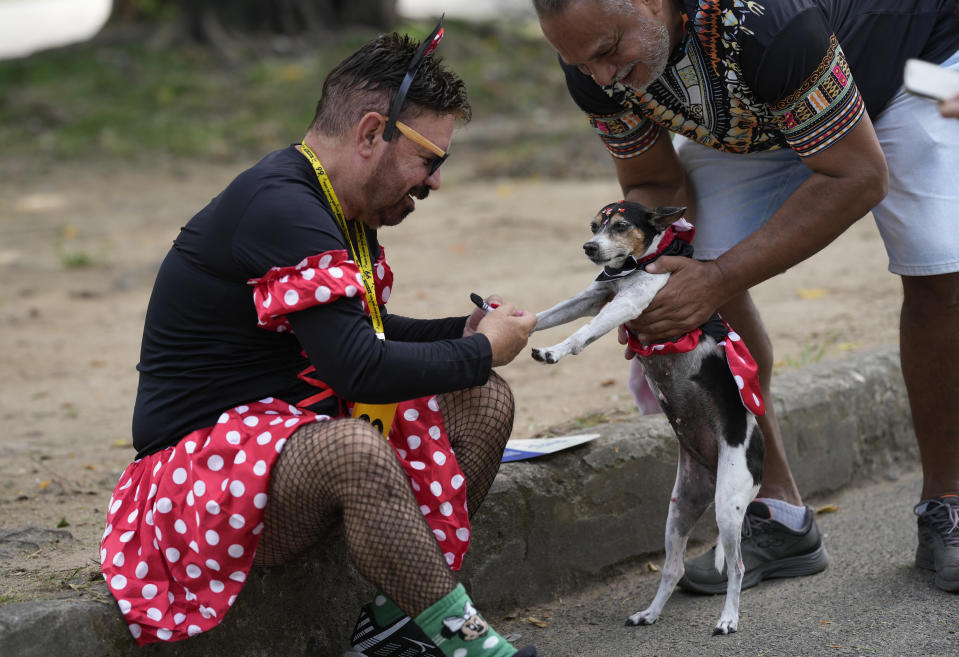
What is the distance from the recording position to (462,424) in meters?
2.98

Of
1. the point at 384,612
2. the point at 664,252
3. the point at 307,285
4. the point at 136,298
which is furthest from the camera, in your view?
the point at 136,298

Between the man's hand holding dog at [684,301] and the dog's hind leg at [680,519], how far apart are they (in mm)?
434

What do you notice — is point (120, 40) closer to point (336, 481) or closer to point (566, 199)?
point (566, 199)

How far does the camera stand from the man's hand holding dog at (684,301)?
3057 mm

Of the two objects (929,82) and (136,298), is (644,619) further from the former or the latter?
(136,298)

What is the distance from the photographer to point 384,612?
2822 millimetres

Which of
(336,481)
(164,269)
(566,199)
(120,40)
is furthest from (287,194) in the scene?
(120,40)

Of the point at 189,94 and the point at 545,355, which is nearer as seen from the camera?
the point at 545,355

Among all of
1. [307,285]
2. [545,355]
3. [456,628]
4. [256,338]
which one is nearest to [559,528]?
[545,355]

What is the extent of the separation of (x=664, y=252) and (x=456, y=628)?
1.26 m

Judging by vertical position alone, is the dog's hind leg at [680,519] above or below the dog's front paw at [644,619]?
above

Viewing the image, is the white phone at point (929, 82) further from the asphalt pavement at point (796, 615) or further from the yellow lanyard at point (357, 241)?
the asphalt pavement at point (796, 615)

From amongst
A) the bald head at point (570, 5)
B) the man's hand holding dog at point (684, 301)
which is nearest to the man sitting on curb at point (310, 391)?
the bald head at point (570, 5)

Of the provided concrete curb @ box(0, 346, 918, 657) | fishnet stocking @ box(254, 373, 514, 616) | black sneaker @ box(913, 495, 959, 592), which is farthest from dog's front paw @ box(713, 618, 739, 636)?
fishnet stocking @ box(254, 373, 514, 616)
